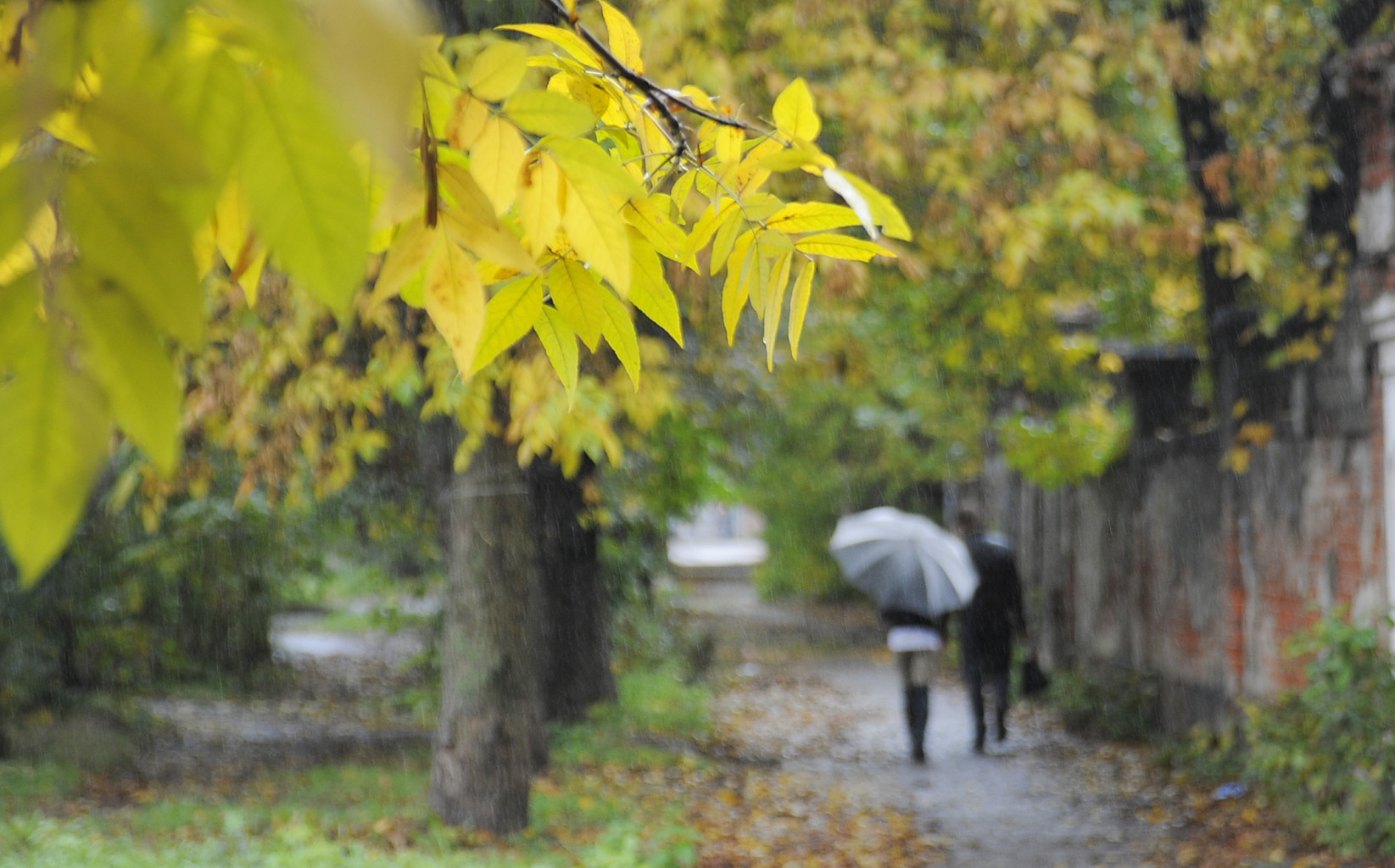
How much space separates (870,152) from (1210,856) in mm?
4437

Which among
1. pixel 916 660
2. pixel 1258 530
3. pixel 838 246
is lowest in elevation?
pixel 916 660

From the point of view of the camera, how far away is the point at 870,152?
6.13 m

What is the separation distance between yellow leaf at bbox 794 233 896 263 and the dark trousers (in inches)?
357

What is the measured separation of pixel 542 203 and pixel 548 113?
0.43 ft

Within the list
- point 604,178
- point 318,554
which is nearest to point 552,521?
point 318,554

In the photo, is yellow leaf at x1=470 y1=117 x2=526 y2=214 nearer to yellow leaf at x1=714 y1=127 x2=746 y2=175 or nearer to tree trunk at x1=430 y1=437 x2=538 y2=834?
yellow leaf at x1=714 y1=127 x2=746 y2=175

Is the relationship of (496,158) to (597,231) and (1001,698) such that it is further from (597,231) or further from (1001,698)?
(1001,698)

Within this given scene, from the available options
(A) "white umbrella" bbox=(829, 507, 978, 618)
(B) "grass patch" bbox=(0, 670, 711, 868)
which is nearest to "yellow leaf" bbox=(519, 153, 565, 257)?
(B) "grass patch" bbox=(0, 670, 711, 868)

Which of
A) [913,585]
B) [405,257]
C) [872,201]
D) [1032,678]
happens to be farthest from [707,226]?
[1032,678]

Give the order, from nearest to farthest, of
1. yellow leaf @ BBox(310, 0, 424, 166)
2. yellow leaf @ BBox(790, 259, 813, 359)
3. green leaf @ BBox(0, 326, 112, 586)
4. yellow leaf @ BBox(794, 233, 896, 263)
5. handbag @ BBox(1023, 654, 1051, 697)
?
yellow leaf @ BBox(310, 0, 424, 166)
green leaf @ BBox(0, 326, 112, 586)
yellow leaf @ BBox(790, 259, 813, 359)
yellow leaf @ BBox(794, 233, 896, 263)
handbag @ BBox(1023, 654, 1051, 697)

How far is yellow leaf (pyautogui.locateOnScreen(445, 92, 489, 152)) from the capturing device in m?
1.28

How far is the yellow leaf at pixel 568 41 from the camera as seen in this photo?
1726mm

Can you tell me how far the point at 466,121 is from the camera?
1.29 metres

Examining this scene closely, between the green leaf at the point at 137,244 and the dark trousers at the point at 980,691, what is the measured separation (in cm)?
1009
